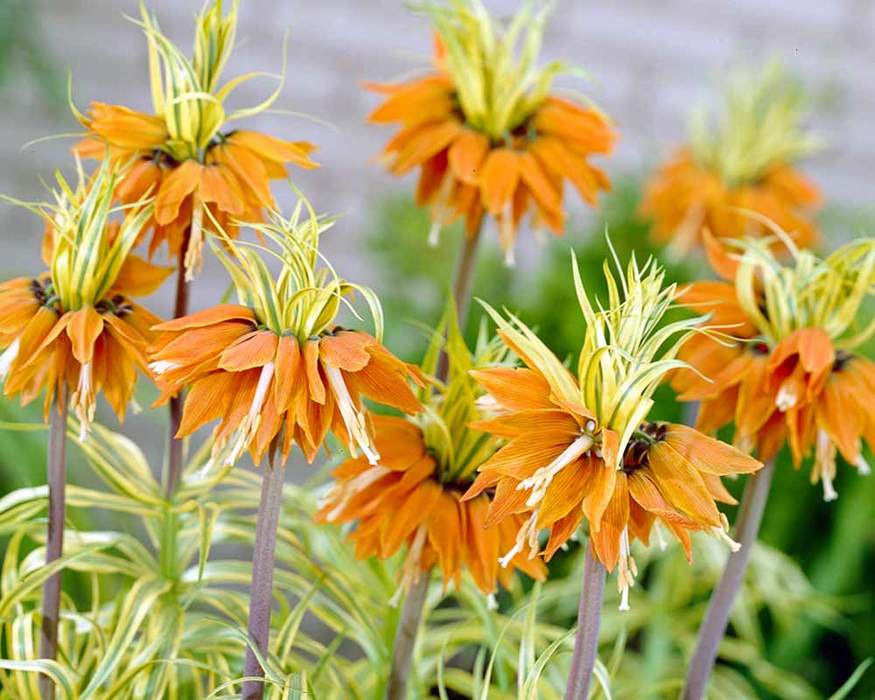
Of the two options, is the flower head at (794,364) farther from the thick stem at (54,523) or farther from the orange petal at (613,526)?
the thick stem at (54,523)

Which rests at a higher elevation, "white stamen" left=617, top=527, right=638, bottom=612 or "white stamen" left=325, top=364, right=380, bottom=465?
Result: "white stamen" left=325, top=364, right=380, bottom=465

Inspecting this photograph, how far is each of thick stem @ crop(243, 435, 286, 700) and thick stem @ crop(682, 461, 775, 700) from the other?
0.78 ft

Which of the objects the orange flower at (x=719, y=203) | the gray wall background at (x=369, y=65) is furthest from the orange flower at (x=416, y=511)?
the gray wall background at (x=369, y=65)

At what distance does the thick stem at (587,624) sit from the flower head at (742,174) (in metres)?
0.75

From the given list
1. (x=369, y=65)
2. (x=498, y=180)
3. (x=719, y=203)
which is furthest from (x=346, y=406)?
(x=369, y=65)

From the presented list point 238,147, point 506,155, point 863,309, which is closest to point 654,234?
point 863,309

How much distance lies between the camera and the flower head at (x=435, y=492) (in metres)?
0.54

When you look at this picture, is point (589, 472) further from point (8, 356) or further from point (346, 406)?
point (8, 356)

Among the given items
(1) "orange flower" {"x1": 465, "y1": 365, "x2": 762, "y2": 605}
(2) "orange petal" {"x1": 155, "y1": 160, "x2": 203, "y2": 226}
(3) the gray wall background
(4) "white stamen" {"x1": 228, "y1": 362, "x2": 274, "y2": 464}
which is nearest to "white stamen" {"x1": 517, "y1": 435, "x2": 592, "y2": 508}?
(1) "orange flower" {"x1": 465, "y1": 365, "x2": 762, "y2": 605}

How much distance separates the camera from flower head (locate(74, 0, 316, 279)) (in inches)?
20.9

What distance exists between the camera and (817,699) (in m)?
1.10

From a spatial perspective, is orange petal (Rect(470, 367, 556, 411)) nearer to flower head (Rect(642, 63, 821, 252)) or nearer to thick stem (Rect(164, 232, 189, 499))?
thick stem (Rect(164, 232, 189, 499))

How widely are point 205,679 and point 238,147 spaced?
0.38 m

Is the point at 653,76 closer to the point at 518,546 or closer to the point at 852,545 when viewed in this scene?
the point at 852,545
